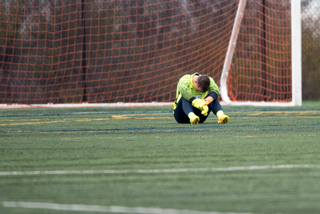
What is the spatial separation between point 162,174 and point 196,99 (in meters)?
2.42

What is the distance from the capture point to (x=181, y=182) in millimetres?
1815

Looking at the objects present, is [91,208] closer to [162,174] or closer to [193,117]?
[162,174]

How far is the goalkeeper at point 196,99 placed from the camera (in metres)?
4.43

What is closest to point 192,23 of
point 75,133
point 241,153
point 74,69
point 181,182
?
point 74,69

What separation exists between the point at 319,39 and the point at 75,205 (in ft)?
34.9

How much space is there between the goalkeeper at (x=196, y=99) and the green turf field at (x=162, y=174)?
927 mm

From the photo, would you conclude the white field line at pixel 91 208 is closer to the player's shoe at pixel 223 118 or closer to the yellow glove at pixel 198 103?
the yellow glove at pixel 198 103

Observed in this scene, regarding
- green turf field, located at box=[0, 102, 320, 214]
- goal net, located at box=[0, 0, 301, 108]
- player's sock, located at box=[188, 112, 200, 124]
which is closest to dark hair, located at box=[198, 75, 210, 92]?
player's sock, located at box=[188, 112, 200, 124]

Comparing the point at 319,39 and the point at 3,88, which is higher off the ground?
the point at 319,39

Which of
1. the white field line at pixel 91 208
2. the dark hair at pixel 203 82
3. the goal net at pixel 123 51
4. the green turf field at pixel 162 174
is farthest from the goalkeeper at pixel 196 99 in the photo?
the goal net at pixel 123 51

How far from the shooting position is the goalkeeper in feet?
14.5

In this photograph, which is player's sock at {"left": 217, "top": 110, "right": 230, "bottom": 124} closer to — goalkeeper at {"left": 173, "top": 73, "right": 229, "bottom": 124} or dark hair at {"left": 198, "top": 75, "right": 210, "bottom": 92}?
goalkeeper at {"left": 173, "top": 73, "right": 229, "bottom": 124}

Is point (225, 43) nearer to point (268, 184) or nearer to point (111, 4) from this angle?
point (111, 4)

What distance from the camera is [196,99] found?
4375mm
